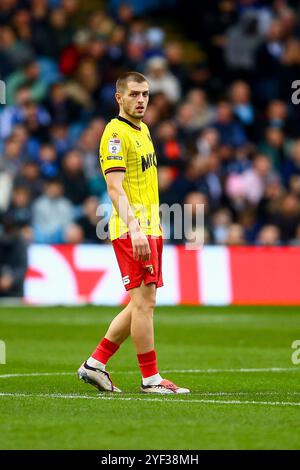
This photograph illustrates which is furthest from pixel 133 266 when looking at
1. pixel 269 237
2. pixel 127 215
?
pixel 269 237

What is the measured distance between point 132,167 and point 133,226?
638 mm

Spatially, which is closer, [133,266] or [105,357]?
[133,266]

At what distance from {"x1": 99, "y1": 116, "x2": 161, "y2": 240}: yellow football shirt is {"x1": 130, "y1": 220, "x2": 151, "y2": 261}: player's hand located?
0.33 metres

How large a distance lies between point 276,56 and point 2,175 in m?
6.56

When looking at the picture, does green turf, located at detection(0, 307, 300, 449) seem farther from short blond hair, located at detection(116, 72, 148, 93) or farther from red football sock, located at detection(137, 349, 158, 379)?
short blond hair, located at detection(116, 72, 148, 93)

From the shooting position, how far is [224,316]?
62.1 ft

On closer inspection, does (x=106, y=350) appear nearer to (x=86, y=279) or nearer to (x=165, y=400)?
(x=165, y=400)

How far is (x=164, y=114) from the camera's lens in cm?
2356

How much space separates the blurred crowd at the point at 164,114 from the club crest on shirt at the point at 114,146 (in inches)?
418

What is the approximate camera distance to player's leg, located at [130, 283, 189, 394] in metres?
10.0

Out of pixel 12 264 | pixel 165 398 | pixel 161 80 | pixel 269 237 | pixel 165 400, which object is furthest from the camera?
pixel 161 80

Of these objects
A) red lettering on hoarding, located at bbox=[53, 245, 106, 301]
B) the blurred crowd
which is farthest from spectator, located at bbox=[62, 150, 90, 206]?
red lettering on hoarding, located at bbox=[53, 245, 106, 301]

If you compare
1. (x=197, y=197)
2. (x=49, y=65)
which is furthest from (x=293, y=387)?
(x=49, y=65)

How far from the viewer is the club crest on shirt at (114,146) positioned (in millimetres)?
10070
